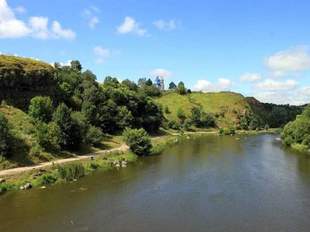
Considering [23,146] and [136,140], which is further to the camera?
[136,140]

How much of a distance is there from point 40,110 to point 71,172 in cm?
2343

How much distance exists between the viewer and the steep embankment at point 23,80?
8450 centimetres

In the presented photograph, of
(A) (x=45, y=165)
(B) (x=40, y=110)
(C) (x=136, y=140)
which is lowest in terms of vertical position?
(A) (x=45, y=165)

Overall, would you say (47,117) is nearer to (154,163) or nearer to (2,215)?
(154,163)

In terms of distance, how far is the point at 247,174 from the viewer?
65.5 meters

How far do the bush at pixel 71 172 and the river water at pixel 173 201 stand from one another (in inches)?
64.3

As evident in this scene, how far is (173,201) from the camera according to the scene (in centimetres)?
4872

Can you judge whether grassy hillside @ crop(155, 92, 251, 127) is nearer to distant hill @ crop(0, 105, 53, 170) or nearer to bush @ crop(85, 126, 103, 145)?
bush @ crop(85, 126, 103, 145)

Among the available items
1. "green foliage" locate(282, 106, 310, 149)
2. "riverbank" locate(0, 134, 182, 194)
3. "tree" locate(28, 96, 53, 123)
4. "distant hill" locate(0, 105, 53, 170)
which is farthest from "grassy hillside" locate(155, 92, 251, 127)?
"distant hill" locate(0, 105, 53, 170)

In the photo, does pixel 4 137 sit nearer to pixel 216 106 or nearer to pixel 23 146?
pixel 23 146

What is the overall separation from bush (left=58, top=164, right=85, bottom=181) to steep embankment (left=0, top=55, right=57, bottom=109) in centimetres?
2914

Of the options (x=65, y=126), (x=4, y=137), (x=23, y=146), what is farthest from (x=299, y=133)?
(x=4, y=137)

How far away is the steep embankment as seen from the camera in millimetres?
84500

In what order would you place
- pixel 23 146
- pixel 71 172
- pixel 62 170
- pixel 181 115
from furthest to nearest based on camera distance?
pixel 181 115 < pixel 23 146 < pixel 71 172 < pixel 62 170
